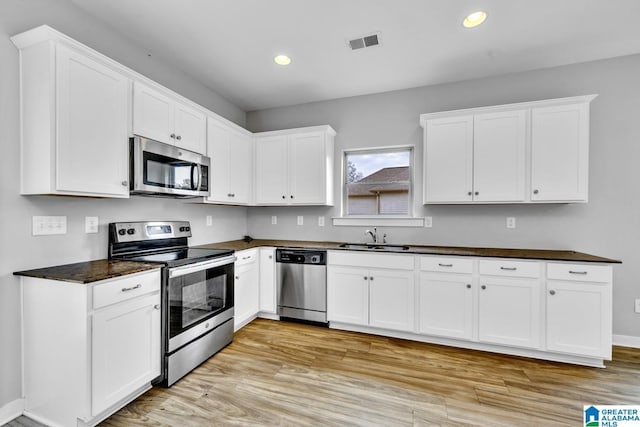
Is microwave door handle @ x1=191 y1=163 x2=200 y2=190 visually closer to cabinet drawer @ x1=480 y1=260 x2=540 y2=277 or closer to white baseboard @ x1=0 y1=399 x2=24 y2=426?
white baseboard @ x1=0 y1=399 x2=24 y2=426

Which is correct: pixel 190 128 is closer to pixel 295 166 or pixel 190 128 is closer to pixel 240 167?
pixel 240 167

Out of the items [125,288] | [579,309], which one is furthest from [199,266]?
[579,309]

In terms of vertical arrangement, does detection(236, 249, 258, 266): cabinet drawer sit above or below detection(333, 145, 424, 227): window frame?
below

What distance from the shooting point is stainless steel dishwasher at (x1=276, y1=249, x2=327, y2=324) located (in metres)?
3.13

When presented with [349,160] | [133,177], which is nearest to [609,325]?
[349,160]

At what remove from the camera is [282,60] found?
110 inches

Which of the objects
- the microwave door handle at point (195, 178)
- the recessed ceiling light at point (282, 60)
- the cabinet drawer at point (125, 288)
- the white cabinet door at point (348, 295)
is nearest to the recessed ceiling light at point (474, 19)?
the recessed ceiling light at point (282, 60)

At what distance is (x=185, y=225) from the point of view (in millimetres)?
2928

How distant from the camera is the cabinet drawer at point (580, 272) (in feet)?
7.39

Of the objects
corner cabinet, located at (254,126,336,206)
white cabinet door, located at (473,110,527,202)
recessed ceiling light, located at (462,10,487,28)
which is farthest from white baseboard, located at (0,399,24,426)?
recessed ceiling light, located at (462,10,487,28)

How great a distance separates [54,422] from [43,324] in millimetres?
598

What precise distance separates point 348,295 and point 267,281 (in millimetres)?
1003

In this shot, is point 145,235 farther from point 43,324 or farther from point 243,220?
point 243,220

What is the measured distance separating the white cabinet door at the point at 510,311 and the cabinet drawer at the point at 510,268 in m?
0.05
